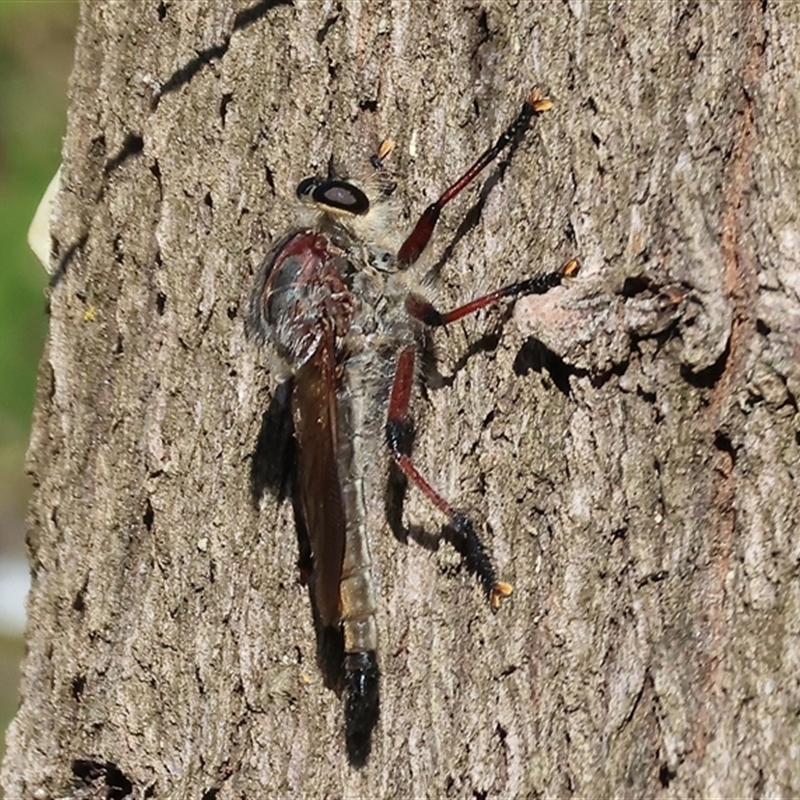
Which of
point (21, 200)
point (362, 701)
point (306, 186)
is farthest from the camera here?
point (21, 200)

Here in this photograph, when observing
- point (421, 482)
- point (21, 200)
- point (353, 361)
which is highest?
point (21, 200)

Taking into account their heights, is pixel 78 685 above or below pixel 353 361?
below

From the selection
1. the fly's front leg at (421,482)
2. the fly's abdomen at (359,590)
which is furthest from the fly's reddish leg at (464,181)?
the fly's abdomen at (359,590)

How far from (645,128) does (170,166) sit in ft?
4.83

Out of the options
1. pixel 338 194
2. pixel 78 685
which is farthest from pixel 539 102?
pixel 78 685

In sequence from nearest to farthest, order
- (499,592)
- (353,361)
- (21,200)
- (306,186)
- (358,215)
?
(499,592) < (306,186) < (358,215) < (353,361) < (21,200)

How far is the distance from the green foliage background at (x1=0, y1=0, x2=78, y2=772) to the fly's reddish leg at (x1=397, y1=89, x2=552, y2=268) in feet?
16.5

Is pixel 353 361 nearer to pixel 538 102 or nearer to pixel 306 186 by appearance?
pixel 306 186

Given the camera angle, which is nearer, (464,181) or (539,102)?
(539,102)

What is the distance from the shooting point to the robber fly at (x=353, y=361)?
120 inches

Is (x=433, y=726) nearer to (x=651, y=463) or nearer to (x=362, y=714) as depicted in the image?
(x=362, y=714)

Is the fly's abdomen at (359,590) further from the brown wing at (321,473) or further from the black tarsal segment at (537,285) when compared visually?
the black tarsal segment at (537,285)

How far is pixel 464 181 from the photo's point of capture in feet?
10.3

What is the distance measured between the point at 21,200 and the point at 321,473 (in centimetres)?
605
